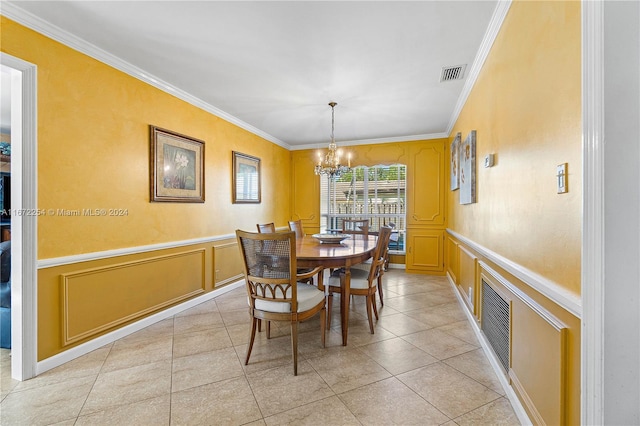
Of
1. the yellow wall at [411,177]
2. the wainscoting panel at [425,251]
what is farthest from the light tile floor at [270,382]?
the yellow wall at [411,177]

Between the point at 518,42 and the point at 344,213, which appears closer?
the point at 518,42

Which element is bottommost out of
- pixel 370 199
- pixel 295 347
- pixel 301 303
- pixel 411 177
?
pixel 295 347

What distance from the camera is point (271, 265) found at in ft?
6.52

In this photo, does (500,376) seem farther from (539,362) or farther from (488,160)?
(488,160)

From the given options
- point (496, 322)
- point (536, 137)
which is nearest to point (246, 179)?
point (496, 322)

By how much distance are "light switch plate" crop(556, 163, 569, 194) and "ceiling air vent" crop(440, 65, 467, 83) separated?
6.31ft

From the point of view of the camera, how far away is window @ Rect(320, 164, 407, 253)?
547cm

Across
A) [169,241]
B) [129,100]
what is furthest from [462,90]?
[169,241]

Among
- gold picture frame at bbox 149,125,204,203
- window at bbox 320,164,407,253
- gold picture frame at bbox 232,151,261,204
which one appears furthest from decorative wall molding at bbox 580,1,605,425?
window at bbox 320,164,407,253

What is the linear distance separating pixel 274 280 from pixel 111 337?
1709 mm

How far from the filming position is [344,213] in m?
5.88

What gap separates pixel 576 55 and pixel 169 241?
3.45 meters

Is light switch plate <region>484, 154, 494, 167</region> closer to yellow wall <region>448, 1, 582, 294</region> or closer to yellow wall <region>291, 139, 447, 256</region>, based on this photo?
yellow wall <region>448, 1, 582, 294</region>

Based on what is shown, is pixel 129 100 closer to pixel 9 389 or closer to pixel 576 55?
pixel 9 389
